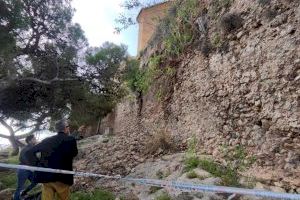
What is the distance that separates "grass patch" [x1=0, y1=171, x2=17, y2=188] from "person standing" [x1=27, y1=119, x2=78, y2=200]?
444cm

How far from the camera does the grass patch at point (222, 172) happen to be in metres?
5.47

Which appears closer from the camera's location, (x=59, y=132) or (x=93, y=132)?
(x=59, y=132)

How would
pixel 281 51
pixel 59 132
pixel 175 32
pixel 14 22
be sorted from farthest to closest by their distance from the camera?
pixel 14 22 < pixel 175 32 < pixel 281 51 < pixel 59 132

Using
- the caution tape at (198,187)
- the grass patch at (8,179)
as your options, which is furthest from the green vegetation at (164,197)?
the grass patch at (8,179)

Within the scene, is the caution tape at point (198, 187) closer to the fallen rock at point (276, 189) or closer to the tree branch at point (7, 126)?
the fallen rock at point (276, 189)

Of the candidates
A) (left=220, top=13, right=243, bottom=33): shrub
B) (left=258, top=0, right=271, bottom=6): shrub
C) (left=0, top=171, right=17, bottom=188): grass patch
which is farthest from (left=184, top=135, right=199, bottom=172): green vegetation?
(left=0, top=171, right=17, bottom=188): grass patch

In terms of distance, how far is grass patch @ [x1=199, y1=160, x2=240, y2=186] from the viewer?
5469mm

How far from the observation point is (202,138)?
743 centimetres

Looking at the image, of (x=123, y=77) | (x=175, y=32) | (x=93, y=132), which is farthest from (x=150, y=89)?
(x=93, y=132)

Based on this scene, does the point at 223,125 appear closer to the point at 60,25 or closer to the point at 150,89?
the point at 150,89

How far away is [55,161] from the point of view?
4.77 m

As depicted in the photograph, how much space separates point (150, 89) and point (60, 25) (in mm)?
4974

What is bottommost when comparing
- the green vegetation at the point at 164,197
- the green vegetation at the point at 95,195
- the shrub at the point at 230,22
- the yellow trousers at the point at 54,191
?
the green vegetation at the point at 95,195

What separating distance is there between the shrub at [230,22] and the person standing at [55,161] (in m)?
4.15
